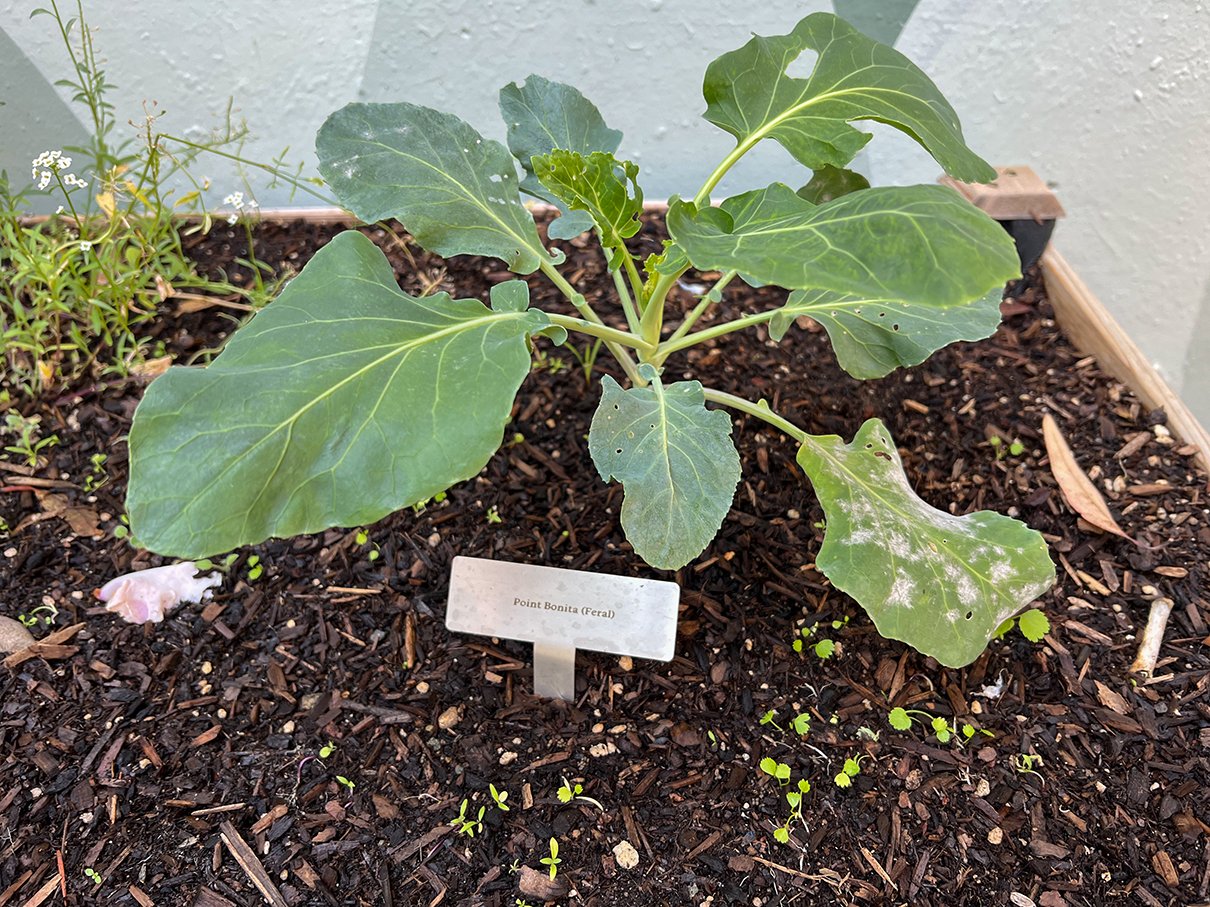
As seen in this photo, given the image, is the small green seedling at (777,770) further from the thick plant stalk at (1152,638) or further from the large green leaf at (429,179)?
the large green leaf at (429,179)

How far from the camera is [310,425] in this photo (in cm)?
89

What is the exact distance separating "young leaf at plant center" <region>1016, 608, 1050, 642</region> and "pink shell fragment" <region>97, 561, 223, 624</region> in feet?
3.90

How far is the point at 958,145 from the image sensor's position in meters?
1.05

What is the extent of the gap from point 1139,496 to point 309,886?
1.36 metres

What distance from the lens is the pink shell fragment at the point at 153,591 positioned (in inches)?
49.7

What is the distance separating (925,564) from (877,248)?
1.51 feet

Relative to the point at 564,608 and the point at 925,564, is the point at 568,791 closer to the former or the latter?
the point at 564,608

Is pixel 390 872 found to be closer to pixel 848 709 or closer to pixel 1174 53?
pixel 848 709

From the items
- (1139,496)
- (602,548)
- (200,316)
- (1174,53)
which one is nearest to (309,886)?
(602,548)

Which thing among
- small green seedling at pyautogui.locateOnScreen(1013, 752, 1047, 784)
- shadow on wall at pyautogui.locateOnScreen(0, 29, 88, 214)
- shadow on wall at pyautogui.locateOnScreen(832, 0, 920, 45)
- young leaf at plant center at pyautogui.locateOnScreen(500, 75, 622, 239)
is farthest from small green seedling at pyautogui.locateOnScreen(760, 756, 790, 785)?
shadow on wall at pyautogui.locateOnScreen(0, 29, 88, 214)

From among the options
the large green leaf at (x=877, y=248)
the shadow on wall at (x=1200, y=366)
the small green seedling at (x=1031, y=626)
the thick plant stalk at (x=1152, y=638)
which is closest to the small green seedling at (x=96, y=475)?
the large green leaf at (x=877, y=248)

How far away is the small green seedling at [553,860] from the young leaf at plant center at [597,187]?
2.46 feet

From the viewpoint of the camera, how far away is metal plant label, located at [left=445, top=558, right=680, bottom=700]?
1076 mm

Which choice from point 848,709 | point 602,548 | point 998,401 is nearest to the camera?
point 848,709
